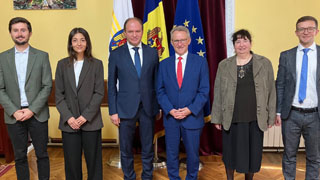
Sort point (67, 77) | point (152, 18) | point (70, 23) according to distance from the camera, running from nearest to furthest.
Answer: point (67, 77) < point (152, 18) < point (70, 23)

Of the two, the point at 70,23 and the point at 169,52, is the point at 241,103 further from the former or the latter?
the point at 70,23

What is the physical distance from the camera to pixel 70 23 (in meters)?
3.85

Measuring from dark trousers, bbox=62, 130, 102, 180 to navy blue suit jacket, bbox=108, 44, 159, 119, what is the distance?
0.30 metres

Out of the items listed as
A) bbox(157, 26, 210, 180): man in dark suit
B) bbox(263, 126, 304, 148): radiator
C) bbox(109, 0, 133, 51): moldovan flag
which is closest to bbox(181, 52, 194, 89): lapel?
Result: bbox(157, 26, 210, 180): man in dark suit

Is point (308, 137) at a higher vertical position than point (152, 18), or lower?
lower

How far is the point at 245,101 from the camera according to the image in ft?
7.56

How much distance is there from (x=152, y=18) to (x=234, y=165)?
1.85 metres

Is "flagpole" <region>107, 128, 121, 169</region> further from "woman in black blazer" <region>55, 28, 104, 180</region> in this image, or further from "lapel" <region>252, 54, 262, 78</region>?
"lapel" <region>252, 54, 262, 78</region>

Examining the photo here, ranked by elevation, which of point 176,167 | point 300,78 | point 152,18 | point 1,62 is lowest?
point 176,167

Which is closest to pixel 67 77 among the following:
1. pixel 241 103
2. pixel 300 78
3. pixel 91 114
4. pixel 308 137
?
pixel 91 114

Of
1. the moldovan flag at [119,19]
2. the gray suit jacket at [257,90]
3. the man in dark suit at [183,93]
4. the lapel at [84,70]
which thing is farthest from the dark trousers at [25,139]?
the gray suit jacket at [257,90]

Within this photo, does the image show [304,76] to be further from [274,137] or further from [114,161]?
[114,161]

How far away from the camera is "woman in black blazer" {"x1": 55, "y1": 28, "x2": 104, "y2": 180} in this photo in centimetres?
241

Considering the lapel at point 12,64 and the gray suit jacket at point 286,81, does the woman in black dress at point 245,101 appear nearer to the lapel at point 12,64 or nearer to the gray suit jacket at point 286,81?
the gray suit jacket at point 286,81
